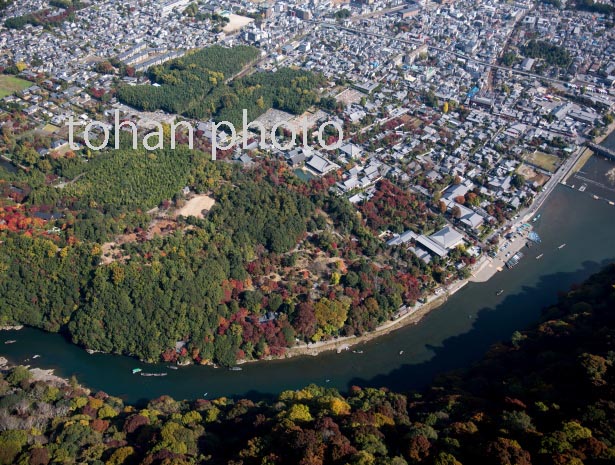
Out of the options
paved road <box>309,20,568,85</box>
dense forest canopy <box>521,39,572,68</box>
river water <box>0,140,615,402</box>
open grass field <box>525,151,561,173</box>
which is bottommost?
river water <box>0,140,615,402</box>

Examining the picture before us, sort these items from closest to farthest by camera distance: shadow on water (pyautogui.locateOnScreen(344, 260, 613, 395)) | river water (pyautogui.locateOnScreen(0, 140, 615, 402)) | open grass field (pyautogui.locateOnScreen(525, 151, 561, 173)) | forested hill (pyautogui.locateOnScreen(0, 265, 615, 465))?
forested hill (pyautogui.locateOnScreen(0, 265, 615, 465)) → river water (pyautogui.locateOnScreen(0, 140, 615, 402)) → shadow on water (pyautogui.locateOnScreen(344, 260, 613, 395)) → open grass field (pyautogui.locateOnScreen(525, 151, 561, 173))

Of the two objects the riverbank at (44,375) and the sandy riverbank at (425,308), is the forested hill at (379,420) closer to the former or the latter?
the riverbank at (44,375)

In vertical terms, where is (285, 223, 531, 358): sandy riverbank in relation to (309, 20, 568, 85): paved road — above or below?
below

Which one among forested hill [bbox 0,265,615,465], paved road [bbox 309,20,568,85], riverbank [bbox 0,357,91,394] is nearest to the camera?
forested hill [bbox 0,265,615,465]

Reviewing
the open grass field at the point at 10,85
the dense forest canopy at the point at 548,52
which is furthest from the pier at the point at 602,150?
the open grass field at the point at 10,85

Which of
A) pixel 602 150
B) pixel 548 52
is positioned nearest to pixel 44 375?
pixel 602 150

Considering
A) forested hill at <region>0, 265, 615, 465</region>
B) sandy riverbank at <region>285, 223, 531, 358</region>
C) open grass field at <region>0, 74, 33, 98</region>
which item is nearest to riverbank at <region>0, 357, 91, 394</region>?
forested hill at <region>0, 265, 615, 465</region>

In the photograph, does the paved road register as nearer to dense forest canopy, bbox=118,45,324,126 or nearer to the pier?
the pier
